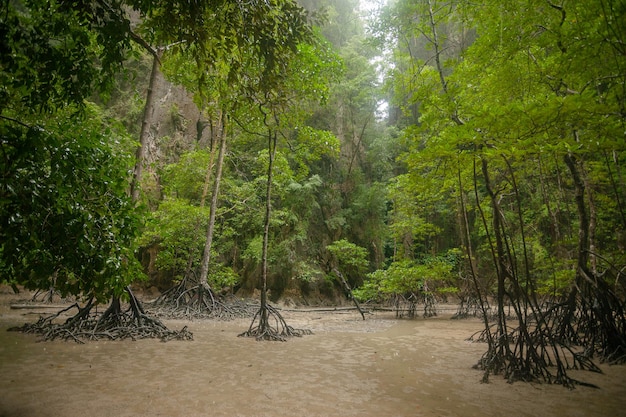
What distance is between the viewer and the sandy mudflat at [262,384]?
10.9 feet

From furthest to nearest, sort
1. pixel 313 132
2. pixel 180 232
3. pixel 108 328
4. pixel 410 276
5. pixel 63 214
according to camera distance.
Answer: pixel 180 232 → pixel 410 276 → pixel 313 132 → pixel 108 328 → pixel 63 214

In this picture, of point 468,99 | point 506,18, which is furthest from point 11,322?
point 506,18

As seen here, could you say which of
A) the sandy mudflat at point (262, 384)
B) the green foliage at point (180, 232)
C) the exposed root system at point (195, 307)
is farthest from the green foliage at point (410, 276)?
the green foliage at point (180, 232)

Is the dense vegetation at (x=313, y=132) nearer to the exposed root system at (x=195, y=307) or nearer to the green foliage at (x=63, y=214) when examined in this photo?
the green foliage at (x=63, y=214)

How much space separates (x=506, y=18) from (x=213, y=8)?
187 inches

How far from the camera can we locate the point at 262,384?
13.5ft

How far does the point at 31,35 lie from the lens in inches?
105

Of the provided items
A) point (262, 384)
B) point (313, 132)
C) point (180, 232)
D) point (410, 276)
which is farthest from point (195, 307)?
point (410, 276)

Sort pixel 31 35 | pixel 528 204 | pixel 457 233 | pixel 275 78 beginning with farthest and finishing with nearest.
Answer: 1. pixel 457 233
2. pixel 528 204
3. pixel 275 78
4. pixel 31 35

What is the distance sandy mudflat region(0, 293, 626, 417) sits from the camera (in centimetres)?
332

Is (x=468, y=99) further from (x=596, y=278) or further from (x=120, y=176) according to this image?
(x=120, y=176)

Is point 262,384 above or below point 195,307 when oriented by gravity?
below

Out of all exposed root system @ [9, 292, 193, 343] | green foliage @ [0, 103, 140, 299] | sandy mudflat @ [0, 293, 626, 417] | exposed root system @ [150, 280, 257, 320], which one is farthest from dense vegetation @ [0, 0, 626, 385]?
exposed root system @ [9, 292, 193, 343]

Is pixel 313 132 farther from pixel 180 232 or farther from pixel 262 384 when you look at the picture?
pixel 180 232
